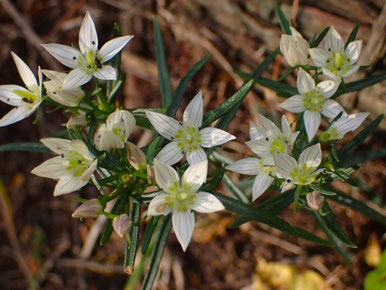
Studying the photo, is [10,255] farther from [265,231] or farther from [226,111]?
[226,111]

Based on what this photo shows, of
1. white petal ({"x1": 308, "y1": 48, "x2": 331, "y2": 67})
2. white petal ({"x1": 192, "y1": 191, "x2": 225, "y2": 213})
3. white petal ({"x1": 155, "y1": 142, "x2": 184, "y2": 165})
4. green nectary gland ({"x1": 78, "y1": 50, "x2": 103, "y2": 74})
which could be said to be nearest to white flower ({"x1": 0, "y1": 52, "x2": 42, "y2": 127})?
green nectary gland ({"x1": 78, "y1": 50, "x2": 103, "y2": 74})

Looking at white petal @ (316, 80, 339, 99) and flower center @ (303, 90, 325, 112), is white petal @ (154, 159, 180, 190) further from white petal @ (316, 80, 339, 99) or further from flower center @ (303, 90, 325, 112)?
white petal @ (316, 80, 339, 99)

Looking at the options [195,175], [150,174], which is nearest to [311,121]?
[195,175]

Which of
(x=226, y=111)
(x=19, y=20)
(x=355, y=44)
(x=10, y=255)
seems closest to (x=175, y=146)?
(x=226, y=111)

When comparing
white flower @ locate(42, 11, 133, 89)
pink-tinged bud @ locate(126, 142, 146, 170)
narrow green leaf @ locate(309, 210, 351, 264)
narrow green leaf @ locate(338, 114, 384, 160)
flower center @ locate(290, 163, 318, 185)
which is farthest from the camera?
narrow green leaf @ locate(309, 210, 351, 264)

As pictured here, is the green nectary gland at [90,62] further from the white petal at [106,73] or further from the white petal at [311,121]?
the white petal at [311,121]

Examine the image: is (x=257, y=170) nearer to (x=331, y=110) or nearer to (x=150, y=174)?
(x=331, y=110)
